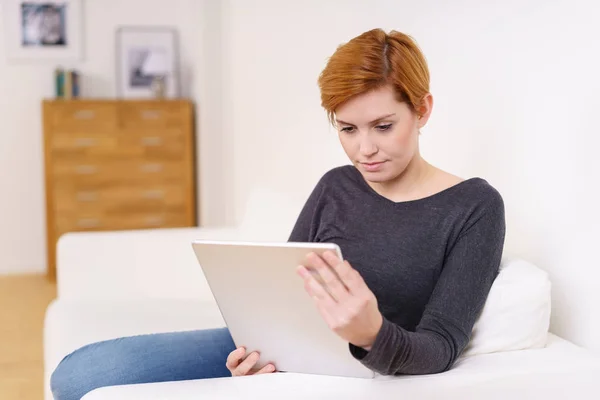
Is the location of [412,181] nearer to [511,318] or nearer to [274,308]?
[511,318]

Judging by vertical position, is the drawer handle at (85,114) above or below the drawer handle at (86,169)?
above

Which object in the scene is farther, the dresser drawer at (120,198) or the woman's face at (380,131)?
the dresser drawer at (120,198)

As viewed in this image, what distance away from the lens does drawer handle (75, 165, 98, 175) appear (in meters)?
5.35

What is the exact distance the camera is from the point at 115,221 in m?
5.47

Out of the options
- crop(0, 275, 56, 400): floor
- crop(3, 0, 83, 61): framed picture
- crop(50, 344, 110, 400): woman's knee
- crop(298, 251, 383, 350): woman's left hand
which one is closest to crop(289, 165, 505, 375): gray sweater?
crop(298, 251, 383, 350): woman's left hand

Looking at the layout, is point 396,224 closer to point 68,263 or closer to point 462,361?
point 462,361

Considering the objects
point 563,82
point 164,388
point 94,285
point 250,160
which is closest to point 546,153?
point 563,82

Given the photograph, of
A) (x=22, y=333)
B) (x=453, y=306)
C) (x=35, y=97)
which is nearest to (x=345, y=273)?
(x=453, y=306)

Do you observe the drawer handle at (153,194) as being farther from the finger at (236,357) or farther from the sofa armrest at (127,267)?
the finger at (236,357)

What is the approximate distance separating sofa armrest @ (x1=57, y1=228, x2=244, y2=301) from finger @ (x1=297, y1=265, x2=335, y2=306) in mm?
1665

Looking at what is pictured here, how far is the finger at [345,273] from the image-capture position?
1.10m

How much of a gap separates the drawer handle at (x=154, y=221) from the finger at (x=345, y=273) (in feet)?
14.9

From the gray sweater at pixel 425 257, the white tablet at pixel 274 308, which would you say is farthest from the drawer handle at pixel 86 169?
the white tablet at pixel 274 308

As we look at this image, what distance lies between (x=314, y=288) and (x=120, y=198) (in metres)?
4.50
